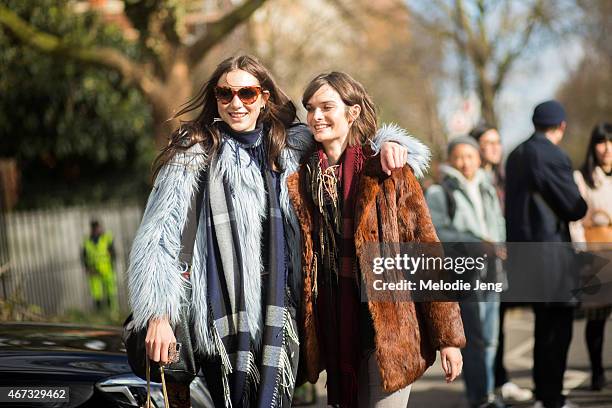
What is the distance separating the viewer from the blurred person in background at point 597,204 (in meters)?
5.54

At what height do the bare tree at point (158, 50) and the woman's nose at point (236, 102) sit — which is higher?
the bare tree at point (158, 50)

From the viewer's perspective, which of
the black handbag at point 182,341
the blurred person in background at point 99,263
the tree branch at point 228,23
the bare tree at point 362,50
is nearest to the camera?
the black handbag at point 182,341

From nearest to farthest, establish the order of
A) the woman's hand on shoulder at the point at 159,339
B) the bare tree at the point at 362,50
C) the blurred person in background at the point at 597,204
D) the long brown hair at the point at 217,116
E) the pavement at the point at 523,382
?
the woman's hand on shoulder at the point at 159,339 < the long brown hair at the point at 217,116 < the blurred person in background at the point at 597,204 < the pavement at the point at 523,382 < the bare tree at the point at 362,50

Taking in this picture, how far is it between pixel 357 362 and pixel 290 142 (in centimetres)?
90

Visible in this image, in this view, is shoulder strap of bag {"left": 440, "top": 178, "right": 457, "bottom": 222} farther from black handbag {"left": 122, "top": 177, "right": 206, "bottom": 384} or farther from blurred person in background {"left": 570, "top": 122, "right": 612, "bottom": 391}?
black handbag {"left": 122, "top": 177, "right": 206, "bottom": 384}

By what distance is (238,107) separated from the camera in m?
3.23

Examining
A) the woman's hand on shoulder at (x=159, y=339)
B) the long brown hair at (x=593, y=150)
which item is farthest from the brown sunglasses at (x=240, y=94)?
the long brown hair at (x=593, y=150)

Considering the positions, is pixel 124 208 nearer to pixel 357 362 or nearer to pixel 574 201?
pixel 574 201

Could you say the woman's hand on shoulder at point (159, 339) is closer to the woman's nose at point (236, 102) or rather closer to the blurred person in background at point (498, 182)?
the woman's nose at point (236, 102)

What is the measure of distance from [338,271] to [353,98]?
0.67 meters

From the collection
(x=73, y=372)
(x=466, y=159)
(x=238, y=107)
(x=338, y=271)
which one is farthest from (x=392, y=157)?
(x=466, y=159)

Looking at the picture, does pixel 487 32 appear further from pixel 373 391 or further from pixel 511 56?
pixel 373 391

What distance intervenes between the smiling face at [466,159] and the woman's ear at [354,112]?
2.81 metres

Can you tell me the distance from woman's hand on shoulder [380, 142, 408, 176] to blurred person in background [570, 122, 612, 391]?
2646 mm
